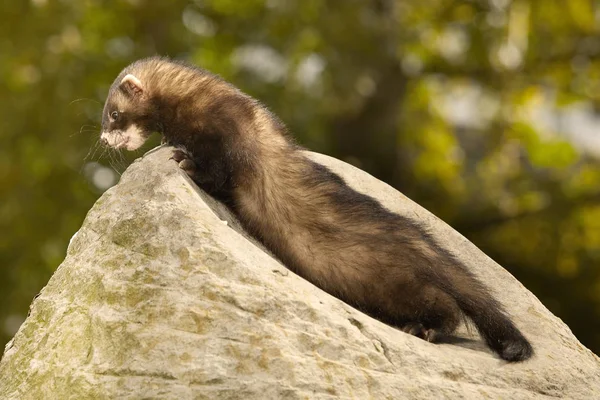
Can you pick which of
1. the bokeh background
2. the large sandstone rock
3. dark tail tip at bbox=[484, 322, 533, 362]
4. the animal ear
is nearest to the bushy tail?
dark tail tip at bbox=[484, 322, 533, 362]

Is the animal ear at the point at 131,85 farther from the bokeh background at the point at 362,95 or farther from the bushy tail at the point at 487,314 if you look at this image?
the bokeh background at the point at 362,95

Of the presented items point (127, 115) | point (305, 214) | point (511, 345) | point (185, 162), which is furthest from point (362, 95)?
point (511, 345)

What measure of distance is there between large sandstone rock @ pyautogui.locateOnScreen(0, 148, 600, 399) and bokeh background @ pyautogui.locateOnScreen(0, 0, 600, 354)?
6.38m

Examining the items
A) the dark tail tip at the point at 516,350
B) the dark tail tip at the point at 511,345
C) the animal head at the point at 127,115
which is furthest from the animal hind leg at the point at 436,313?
the animal head at the point at 127,115

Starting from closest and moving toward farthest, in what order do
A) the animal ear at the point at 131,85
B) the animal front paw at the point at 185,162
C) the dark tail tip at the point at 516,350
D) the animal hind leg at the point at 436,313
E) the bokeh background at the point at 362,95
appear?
the dark tail tip at the point at 516,350 < the animal hind leg at the point at 436,313 < the animal front paw at the point at 185,162 < the animal ear at the point at 131,85 < the bokeh background at the point at 362,95

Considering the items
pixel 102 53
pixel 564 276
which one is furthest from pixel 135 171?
pixel 564 276

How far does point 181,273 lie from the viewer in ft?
15.7

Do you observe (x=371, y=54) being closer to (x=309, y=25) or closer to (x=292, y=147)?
(x=309, y=25)

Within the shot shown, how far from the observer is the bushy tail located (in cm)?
555

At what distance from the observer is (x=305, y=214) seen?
6.09 metres

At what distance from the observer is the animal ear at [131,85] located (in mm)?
6582

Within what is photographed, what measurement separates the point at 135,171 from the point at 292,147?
1359 mm

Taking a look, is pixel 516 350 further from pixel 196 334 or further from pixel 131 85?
pixel 131 85

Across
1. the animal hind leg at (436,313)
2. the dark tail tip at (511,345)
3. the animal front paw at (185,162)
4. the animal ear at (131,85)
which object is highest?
the dark tail tip at (511,345)
